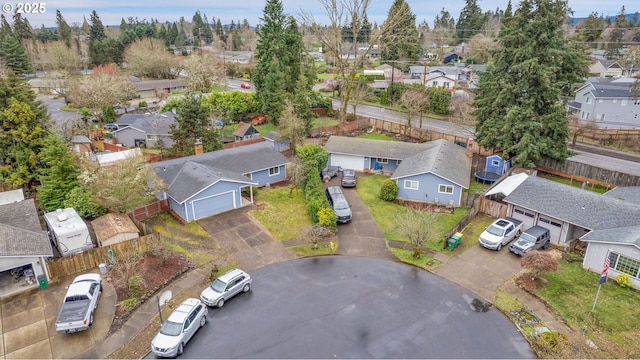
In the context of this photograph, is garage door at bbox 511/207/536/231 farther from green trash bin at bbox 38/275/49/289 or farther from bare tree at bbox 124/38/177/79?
bare tree at bbox 124/38/177/79

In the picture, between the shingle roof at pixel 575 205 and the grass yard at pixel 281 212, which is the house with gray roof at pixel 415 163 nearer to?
the shingle roof at pixel 575 205

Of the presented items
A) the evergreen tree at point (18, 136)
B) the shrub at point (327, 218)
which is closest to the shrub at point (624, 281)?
the shrub at point (327, 218)

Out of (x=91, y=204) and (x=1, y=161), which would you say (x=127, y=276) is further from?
(x=1, y=161)

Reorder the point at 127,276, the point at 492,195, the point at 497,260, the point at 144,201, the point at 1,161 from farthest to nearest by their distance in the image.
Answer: the point at 1,161 → the point at 492,195 → the point at 144,201 → the point at 497,260 → the point at 127,276

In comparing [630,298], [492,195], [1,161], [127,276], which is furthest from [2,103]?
[630,298]

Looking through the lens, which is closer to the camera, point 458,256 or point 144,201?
point 458,256

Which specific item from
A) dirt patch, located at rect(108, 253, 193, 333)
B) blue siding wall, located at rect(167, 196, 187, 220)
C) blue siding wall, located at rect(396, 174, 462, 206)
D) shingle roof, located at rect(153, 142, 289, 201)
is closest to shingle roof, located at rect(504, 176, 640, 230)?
blue siding wall, located at rect(396, 174, 462, 206)
